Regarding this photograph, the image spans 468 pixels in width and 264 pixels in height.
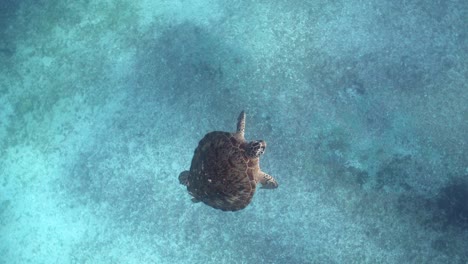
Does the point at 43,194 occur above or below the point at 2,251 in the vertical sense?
above

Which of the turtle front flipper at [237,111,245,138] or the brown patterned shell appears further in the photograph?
the turtle front flipper at [237,111,245,138]

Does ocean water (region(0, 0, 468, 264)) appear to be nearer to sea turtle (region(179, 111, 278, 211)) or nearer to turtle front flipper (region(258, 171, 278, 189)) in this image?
turtle front flipper (region(258, 171, 278, 189))

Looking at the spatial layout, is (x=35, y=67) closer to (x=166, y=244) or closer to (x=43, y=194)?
(x=43, y=194)

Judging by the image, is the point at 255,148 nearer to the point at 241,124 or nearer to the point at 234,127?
the point at 241,124

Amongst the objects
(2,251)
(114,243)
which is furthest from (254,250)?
(2,251)

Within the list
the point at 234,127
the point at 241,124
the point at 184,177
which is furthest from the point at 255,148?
the point at 184,177

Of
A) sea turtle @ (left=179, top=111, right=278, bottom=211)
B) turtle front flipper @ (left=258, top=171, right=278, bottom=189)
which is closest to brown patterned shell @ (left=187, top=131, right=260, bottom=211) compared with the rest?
sea turtle @ (left=179, top=111, right=278, bottom=211)
